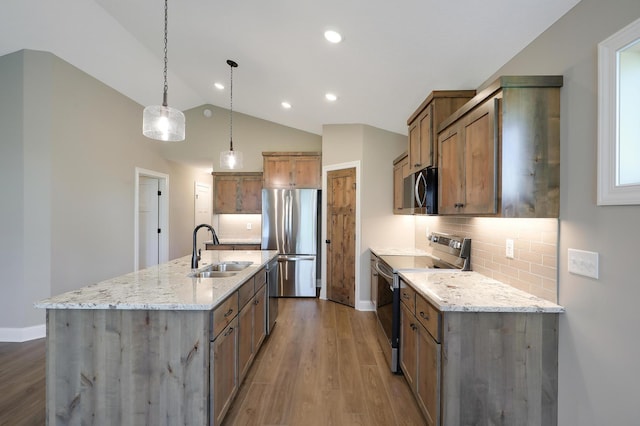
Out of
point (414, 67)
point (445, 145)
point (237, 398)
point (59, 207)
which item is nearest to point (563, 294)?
point (445, 145)

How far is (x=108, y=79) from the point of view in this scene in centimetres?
366

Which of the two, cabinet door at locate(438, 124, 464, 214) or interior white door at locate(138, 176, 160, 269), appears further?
interior white door at locate(138, 176, 160, 269)

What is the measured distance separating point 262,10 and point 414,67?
1342mm

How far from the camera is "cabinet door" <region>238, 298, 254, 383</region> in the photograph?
6.57ft

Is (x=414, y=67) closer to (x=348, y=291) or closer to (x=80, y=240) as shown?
(x=348, y=291)

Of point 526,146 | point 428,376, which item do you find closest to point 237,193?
point 428,376

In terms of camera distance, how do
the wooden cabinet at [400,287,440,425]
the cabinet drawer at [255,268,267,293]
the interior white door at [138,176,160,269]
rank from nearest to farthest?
the wooden cabinet at [400,287,440,425], the cabinet drawer at [255,268,267,293], the interior white door at [138,176,160,269]

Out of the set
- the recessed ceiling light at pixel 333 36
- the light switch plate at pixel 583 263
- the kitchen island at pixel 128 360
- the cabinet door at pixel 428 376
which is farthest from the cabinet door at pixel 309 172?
the light switch plate at pixel 583 263

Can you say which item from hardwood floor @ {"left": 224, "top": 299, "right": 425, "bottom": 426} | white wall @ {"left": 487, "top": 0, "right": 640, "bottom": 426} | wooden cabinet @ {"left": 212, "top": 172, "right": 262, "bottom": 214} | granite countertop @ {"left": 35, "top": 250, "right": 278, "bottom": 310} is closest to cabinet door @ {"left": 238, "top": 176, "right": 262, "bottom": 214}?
wooden cabinet @ {"left": 212, "top": 172, "right": 262, "bottom": 214}

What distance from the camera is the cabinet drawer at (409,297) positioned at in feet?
6.40

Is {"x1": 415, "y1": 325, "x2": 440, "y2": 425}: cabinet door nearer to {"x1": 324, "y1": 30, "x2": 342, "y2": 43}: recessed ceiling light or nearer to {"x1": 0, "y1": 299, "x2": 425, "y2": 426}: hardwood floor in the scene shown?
{"x1": 0, "y1": 299, "x2": 425, "y2": 426}: hardwood floor

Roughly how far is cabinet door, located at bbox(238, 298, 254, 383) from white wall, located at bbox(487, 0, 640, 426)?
1912 mm

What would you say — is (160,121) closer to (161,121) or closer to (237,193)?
(161,121)

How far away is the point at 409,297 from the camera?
2.06 meters
